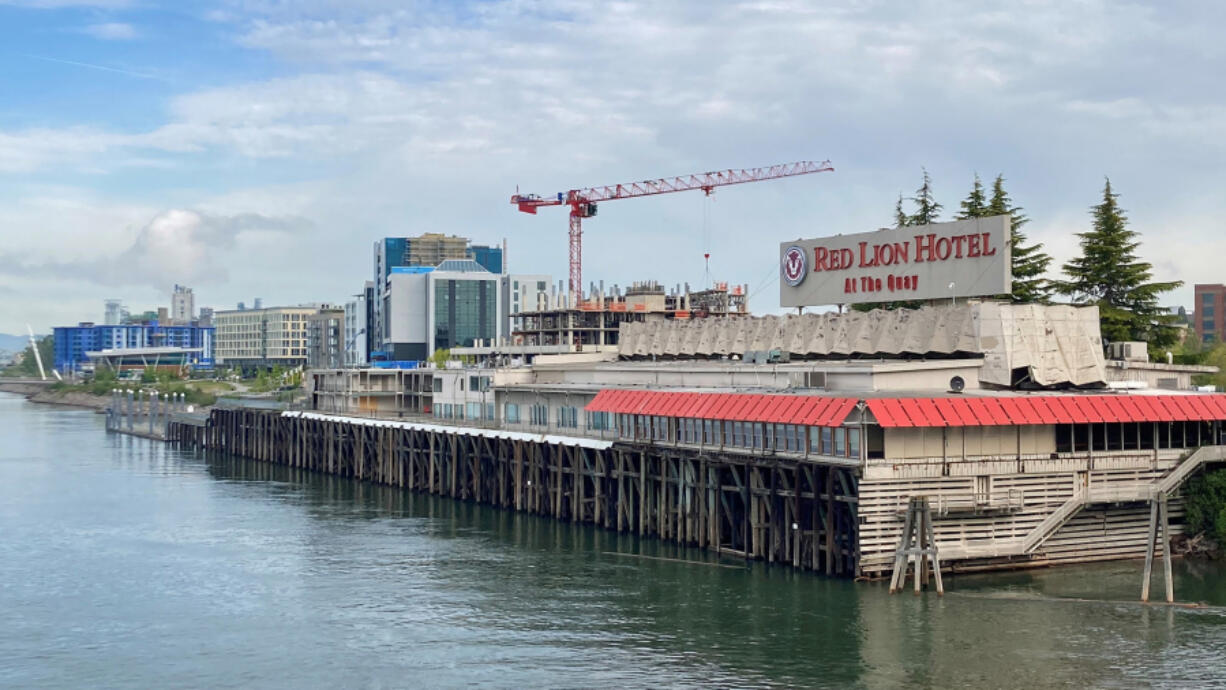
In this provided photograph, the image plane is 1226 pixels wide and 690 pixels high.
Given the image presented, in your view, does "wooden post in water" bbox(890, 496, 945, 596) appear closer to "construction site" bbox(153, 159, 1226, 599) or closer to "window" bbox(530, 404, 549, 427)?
"construction site" bbox(153, 159, 1226, 599)

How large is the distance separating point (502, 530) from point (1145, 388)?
4169 cm

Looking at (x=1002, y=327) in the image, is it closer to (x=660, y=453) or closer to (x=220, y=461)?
(x=660, y=453)

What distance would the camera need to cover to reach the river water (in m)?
52.4

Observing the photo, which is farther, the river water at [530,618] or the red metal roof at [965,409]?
the red metal roof at [965,409]

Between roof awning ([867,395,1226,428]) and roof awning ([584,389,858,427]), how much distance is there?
7.79 ft

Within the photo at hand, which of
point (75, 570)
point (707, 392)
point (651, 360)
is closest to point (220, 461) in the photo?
point (651, 360)

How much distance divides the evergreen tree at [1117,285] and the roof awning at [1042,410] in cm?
3701

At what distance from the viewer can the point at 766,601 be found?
63.2 meters

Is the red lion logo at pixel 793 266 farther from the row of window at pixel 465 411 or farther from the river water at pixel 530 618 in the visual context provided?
the row of window at pixel 465 411

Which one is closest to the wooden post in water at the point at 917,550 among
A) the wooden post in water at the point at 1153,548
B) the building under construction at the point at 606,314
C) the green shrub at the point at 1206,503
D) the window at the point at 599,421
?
the wooden post in water at the point at 1153,548

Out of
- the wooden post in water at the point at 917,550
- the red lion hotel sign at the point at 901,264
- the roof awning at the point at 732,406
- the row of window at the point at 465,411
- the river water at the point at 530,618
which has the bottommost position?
the river water at the point at 530,618

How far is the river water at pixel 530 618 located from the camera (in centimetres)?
5241

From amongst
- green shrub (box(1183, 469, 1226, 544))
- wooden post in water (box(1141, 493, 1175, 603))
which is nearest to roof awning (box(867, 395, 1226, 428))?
green shrub (box(1183, 469, 1226, 544))

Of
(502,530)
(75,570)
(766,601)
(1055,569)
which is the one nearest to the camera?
(766,601)
